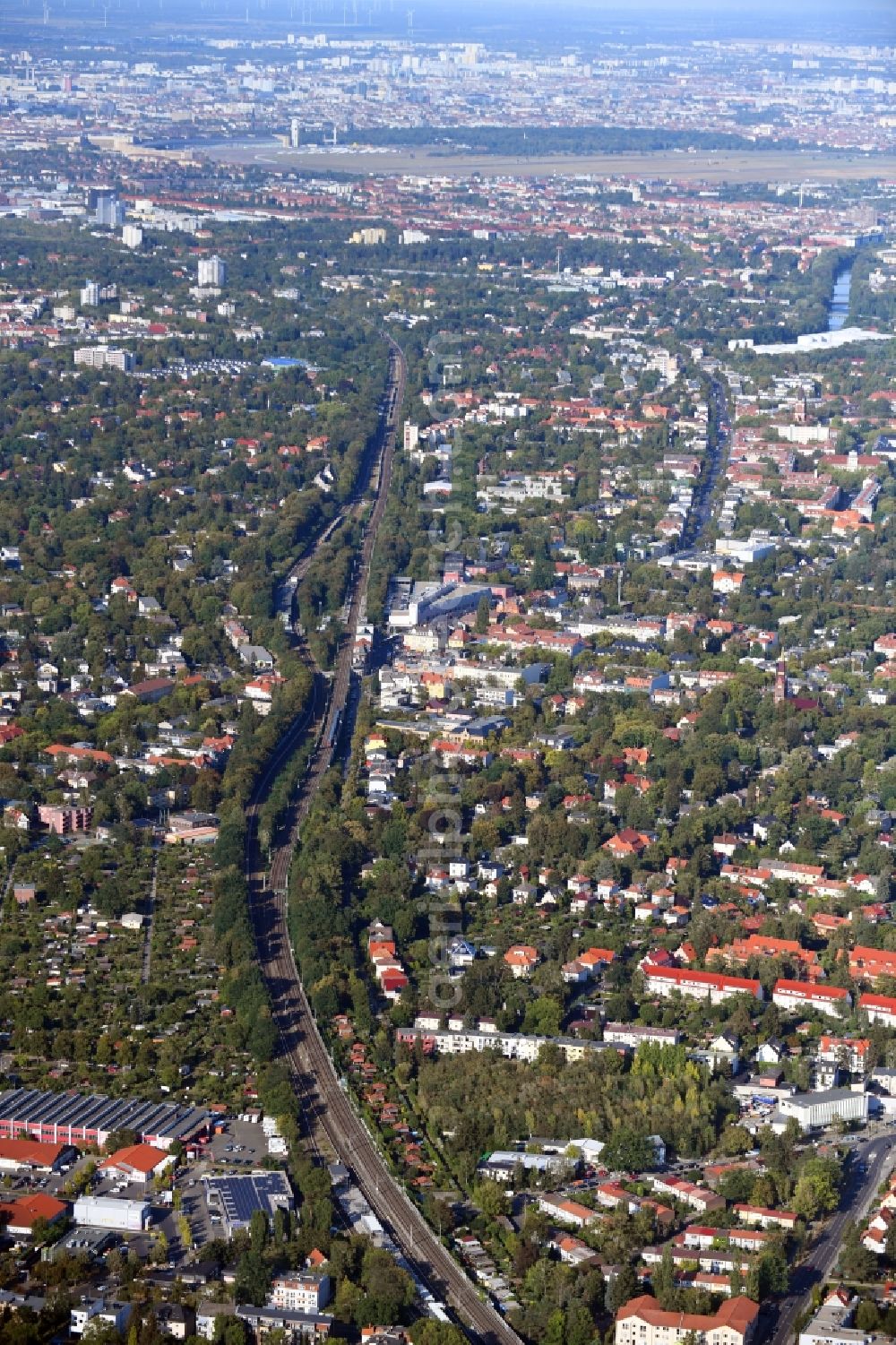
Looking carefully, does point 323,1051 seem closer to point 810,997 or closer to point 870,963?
point 810,997

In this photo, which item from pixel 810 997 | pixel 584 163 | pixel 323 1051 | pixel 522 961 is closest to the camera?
pixel 323 1051

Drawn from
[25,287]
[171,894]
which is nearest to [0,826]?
[171,894]

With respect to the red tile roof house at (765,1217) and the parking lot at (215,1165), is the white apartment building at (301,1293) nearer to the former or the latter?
the parking lot at (215,1165)

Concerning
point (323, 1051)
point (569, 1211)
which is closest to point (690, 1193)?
point (569, 1211)

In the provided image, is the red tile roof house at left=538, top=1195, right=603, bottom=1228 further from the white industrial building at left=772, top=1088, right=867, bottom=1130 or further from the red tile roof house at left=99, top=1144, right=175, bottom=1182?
the red tile roof house at left=99, top=1144, right=175, bottom=1182

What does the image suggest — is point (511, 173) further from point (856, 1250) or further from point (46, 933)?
point (856, 1250)
